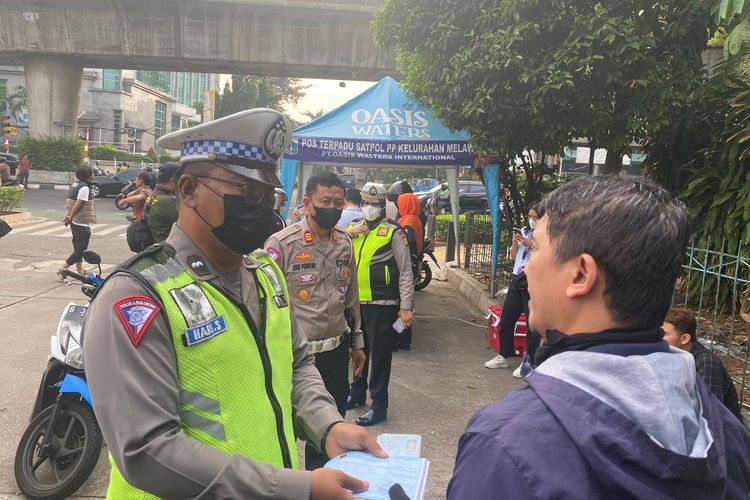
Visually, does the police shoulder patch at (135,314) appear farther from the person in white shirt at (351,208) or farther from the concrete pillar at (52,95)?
the concrete pillar at (52,95)

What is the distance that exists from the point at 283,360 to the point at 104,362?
513 millimetres

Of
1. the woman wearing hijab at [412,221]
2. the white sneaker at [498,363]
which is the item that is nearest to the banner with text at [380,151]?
the woman wearing hijab at [412,221]

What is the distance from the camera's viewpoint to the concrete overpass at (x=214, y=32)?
21.0m

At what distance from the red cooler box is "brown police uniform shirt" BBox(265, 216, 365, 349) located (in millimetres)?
3042

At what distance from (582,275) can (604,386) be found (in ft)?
0.68

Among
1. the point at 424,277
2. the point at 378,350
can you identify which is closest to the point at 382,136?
the point at 424,277

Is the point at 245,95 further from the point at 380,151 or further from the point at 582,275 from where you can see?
the point at 582,275

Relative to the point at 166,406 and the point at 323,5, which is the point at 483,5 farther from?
the point at 323,5

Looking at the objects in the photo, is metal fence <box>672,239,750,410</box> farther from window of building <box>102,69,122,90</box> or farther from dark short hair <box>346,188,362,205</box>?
window of building <box>102,69,122,90</box>

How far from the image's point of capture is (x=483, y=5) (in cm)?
670

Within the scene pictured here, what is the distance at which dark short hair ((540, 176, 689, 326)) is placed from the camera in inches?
40.6

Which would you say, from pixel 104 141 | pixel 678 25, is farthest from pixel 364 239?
pixel 104 141

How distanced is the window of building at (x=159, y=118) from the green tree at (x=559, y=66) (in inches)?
2492

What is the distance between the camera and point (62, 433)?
3.45m
